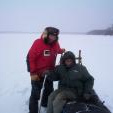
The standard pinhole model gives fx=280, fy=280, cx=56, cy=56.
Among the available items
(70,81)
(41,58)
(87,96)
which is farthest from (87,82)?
(41,58)

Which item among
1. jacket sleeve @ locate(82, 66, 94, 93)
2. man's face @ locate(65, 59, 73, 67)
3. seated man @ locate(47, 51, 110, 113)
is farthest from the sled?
man's face @ locate(65, 59, 73, 67)

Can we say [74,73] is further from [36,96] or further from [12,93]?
[12,93]

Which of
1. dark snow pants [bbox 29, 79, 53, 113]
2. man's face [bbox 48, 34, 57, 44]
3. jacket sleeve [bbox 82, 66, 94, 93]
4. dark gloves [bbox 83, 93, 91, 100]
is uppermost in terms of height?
man's face [bbox 48, 34, 57, 44]

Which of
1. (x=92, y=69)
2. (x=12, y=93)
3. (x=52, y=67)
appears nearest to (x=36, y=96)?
(x=52, y=67)

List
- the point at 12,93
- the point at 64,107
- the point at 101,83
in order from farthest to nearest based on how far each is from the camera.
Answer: the point at 101,83 → the point at 12,93 → the point at 64,107

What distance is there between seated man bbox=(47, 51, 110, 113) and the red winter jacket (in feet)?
0.85

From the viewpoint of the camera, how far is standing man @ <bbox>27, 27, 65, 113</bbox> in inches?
184

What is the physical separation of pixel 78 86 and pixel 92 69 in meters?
6.54

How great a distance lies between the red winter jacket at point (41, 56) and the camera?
468 cm

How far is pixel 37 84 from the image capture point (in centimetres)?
499

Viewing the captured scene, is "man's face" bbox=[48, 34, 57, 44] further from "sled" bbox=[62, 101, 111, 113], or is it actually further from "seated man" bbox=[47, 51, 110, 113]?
"sled" bbox=[62, 101, 111, 113]

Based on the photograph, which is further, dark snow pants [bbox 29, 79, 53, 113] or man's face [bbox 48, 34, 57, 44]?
dark snow pants [bbox 29, 79, 53, 113]

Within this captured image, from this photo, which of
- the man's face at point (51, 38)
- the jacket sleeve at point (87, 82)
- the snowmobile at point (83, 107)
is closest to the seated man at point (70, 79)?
the jacket sleeve at point (87, 82)

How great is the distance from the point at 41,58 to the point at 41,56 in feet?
0.14
